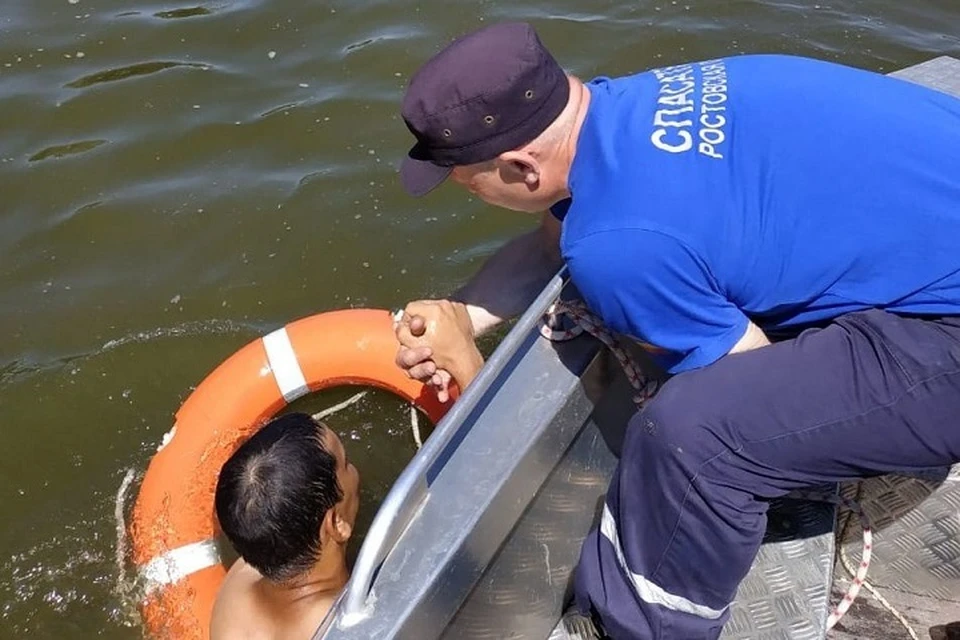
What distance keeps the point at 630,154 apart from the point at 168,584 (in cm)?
188

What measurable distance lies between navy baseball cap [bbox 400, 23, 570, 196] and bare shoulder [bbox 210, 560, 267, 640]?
137cm

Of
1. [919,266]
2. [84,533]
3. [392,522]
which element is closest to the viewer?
[392,522]

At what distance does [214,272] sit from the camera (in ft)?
13.2

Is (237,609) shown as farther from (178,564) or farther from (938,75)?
(938,75)

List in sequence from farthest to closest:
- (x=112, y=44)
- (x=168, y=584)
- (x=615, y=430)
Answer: (x=112, y=44), (x=168, y=584), (x=615, y=430)

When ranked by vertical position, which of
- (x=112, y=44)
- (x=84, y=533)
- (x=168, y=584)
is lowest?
(x=84, y=533)

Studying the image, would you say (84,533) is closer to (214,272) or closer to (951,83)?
(214,272)

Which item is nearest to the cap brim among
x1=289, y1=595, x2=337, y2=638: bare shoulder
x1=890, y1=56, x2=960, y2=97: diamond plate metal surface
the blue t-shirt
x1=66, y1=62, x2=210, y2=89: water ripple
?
the blue t-shirt

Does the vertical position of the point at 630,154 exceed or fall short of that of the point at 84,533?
Answer: it exceeds it

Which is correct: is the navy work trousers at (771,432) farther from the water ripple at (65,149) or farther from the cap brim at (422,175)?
the water ripple at (65,149)

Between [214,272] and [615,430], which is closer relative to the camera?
[615,430]

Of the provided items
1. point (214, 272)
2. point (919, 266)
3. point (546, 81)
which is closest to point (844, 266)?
point (919, 266)

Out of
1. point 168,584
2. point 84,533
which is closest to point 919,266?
point 168,584

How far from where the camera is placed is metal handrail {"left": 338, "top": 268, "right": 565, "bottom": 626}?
5.57 feet
